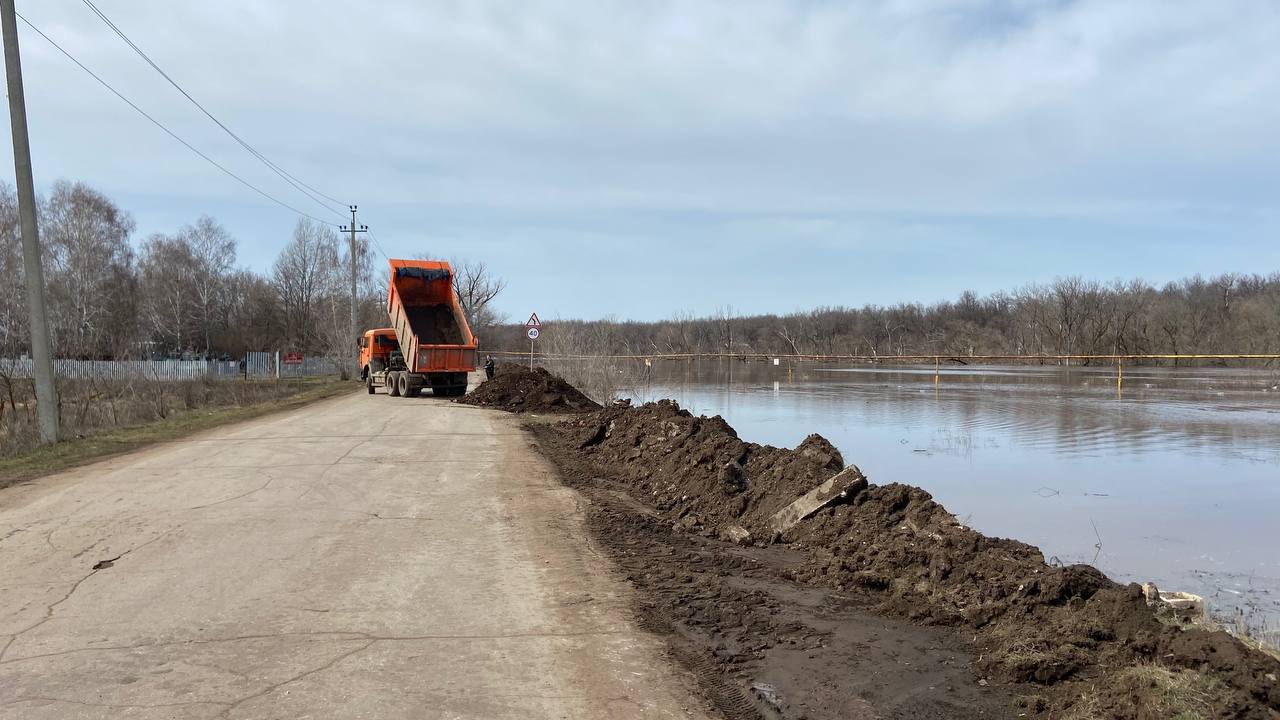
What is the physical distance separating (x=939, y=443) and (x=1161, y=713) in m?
14.5

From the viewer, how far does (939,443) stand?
17.7 metres

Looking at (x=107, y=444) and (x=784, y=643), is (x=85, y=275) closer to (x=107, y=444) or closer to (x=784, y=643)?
(x=107, y=444)

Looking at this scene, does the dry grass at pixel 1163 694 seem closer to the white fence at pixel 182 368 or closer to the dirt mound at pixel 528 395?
the dirt mound at pixel 528 395

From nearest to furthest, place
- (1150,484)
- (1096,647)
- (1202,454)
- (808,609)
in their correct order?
(1096,647)
(808,609)
(1150,484)
(1202,454)

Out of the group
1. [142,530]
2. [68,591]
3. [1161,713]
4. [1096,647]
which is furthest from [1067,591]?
[142,530]

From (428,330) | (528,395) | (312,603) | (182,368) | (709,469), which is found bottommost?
(312,603)

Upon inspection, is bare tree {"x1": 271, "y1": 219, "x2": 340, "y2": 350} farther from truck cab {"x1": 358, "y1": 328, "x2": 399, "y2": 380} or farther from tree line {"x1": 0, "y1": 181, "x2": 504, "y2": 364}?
truck cab {"x1": 358, "y1": 328, "x2": 399, "y2": 380}

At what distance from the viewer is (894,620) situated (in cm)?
579

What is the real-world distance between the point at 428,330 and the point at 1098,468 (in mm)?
21557

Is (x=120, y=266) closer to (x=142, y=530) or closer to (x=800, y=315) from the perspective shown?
(x=142, y=530)

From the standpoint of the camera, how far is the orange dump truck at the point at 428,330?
2773cm

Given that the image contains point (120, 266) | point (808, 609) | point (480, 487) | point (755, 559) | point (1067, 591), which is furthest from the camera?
point (120, 266)

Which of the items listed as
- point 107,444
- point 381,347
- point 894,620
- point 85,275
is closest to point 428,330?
point 381,347

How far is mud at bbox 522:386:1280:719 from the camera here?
4.26 metres
